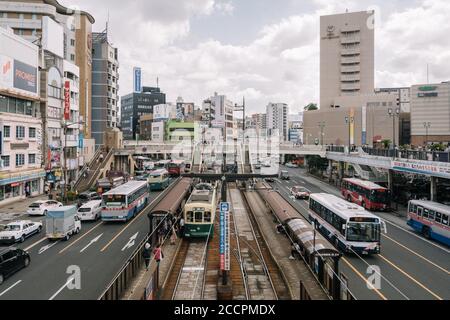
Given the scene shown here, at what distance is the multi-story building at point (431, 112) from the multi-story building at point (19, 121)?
86.7m

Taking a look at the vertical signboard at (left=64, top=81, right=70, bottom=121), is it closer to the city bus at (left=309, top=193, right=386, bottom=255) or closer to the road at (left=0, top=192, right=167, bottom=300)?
the road at (left=0, top=192, right=167, bottom=300)

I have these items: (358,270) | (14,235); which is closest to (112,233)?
(14,235)

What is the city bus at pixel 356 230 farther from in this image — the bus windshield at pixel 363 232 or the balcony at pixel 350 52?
the balcony at pixel 350 52

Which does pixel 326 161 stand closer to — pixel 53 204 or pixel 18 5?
pixel 53 204

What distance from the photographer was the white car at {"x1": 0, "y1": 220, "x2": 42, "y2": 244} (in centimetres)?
2442

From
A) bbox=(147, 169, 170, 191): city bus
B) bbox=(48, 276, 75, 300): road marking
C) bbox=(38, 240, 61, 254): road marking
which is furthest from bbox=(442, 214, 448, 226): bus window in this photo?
bbox=(147, 169, 170, 191): city bus

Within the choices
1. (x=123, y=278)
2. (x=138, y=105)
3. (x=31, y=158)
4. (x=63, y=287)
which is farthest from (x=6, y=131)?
(x=138, y=105)

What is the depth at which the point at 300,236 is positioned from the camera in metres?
21.2

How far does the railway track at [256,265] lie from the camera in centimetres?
1669

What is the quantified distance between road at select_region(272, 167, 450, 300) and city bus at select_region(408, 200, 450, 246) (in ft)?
1.99

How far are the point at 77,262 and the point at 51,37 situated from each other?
4089 cm

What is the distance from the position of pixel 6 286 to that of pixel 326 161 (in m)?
66.8

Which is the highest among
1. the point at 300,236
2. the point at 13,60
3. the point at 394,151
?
the point at 13,60

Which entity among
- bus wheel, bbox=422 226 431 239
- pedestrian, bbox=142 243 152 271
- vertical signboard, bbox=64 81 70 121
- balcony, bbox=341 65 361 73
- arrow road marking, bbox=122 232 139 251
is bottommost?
arrow road marking, bbox=122 232 139 251
